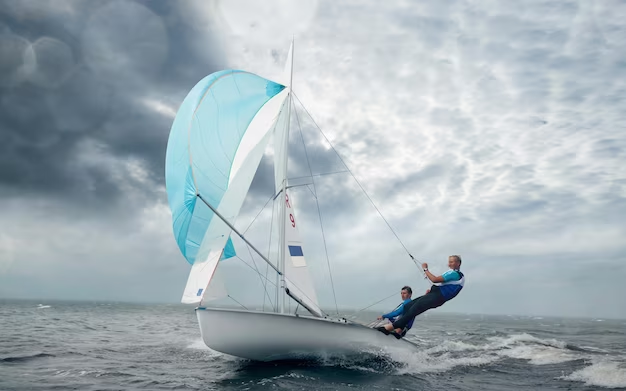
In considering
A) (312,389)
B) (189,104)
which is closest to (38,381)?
(312,389)

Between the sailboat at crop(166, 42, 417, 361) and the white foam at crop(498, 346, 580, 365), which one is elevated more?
the sailboat at crop(166, 42, 417, 361)

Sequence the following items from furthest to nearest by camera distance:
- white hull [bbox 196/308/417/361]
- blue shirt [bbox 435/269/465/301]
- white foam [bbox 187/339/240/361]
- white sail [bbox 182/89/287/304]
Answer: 1. white foam [bbox 187/339/240/361]
2. blue shirt [bbox 435/269/465/301]
3. white sail [bbox 182/89/287/304]
4. white hull [bbox 196/308/417/361]

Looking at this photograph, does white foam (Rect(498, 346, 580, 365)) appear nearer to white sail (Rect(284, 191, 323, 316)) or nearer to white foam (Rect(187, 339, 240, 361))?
white sail (Rect(284, 191, 323, 316))

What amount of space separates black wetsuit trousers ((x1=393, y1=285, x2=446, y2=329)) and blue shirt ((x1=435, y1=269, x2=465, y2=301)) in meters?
0.13

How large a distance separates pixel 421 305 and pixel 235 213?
5009 mm

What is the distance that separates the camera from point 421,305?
10484 millimetres

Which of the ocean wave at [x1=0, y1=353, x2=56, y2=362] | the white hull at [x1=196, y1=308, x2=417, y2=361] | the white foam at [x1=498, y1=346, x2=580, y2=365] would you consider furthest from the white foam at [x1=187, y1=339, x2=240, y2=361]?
the white foam at [x1=498, y1=346, x2=580, y2=365]

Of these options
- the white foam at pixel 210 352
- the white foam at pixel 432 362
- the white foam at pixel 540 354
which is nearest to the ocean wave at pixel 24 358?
the white foam at pixel 210 352

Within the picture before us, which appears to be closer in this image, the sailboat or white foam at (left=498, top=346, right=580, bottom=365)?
the sailboat

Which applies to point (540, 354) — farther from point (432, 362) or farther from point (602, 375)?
point (432, 362)

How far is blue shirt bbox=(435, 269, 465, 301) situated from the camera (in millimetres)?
10328

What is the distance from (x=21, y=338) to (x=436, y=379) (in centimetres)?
1363

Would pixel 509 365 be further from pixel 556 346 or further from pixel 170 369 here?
pixel 170 369

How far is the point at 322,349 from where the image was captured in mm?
9555
